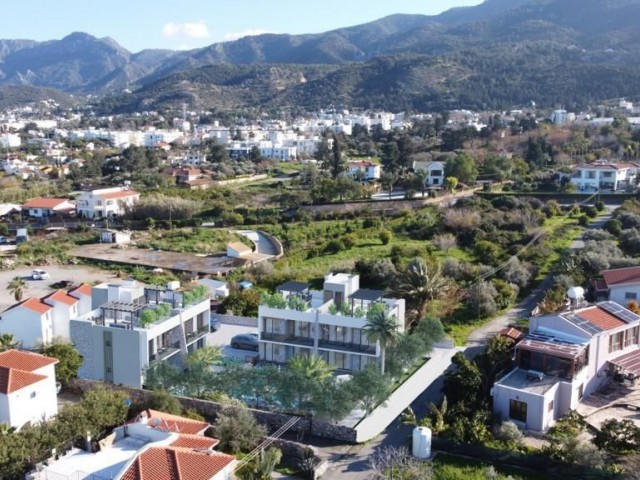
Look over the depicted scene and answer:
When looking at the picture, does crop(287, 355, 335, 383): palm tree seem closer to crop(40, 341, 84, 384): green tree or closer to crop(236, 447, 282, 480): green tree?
crop(236, 447, 282, 480): green tree

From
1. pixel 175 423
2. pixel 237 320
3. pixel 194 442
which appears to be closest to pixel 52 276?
pixel 237 320

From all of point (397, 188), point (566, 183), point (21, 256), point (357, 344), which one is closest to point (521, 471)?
point (357, 344)

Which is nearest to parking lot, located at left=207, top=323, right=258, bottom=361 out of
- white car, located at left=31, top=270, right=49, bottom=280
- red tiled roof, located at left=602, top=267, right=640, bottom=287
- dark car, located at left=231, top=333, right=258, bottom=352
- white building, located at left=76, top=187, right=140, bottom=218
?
dark car, located at left=231, top=333, right=258, bottom=352

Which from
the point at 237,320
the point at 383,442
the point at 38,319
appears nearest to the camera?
the point at 383,442

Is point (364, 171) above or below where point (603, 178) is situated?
below

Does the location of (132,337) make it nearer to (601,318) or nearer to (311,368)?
(311,368)

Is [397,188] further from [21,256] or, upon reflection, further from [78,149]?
[78,149]
